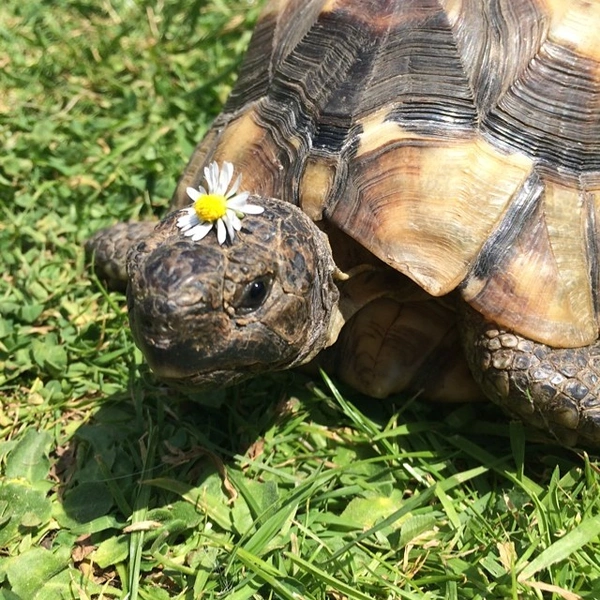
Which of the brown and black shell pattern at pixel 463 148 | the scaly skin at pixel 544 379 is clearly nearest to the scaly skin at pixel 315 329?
the scaly skin at pixel 544 379

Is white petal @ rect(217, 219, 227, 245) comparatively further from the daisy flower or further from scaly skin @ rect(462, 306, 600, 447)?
scaly skin @ rect(462, 306, 600, 447)

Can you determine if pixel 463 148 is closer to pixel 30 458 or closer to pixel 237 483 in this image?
pixel 237 483

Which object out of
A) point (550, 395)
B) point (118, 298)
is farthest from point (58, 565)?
point (550, 395)

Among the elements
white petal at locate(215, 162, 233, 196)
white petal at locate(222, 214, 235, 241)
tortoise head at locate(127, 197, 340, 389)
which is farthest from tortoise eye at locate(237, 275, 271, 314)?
white petal at locate(215, 162, 233, 196)

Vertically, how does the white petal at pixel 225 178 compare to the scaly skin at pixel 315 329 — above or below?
above

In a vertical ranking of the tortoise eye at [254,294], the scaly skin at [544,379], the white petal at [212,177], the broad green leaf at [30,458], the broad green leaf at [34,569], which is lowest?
the broad green leaf at [30,458]

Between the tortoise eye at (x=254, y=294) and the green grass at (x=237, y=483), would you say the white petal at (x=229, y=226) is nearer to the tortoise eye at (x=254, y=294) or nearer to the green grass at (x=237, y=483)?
the tortoise eye at (x=254, y=294)

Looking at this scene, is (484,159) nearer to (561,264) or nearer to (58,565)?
(561,264)
